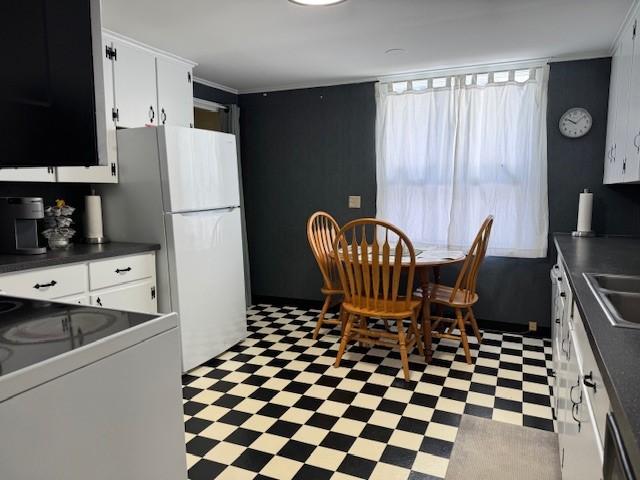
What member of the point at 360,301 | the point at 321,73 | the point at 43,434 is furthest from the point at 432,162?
the point at 43,434

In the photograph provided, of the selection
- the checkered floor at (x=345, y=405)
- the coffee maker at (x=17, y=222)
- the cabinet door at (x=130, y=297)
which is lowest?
the checkered floor at (x=345, y=405)

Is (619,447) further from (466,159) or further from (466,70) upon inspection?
(466,70)

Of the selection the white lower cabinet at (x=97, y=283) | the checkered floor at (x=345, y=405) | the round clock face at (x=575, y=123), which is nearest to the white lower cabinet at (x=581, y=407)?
the checkered floor at (x=345, y=405)

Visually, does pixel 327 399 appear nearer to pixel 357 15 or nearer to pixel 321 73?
pixel 357 15

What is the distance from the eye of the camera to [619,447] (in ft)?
2.46

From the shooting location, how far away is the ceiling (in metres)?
2.38

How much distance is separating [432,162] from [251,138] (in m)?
1.88

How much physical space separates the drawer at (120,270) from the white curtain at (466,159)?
209 cm

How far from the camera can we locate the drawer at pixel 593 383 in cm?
96

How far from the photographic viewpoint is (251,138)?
464 cm

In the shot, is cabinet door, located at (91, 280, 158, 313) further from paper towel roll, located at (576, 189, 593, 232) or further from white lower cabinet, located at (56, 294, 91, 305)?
paper towel roll, located at (576, 189, 593, 232)

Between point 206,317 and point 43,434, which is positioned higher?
point 43,434

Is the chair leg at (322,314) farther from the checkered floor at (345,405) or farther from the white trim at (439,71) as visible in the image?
the white trim at (439,71)

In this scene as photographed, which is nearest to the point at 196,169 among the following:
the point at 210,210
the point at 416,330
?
the point at 210,210
